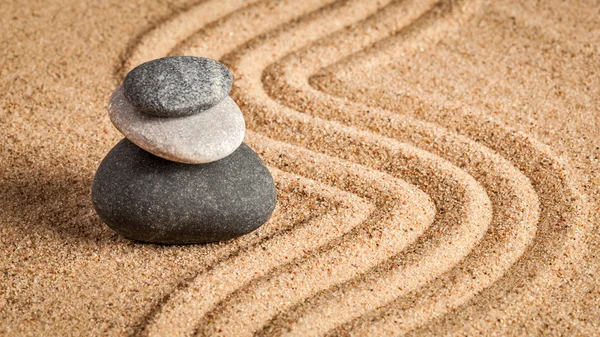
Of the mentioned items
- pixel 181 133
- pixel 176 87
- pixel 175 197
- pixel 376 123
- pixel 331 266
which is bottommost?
pixel 331 266

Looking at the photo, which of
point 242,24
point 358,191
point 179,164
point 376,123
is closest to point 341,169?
point 358,191

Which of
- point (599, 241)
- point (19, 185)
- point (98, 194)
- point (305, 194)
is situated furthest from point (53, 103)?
point (599, 241)

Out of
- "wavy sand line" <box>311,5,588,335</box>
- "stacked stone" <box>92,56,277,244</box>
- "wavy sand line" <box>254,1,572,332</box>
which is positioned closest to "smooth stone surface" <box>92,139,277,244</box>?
"stacked stone" <box>92,56,277,244</box>

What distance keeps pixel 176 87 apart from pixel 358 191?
2.39 ft

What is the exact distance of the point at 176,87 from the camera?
2039 millimetres

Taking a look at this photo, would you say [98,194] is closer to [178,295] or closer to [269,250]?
[178,295]

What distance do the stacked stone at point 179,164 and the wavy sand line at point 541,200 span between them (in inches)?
20.1

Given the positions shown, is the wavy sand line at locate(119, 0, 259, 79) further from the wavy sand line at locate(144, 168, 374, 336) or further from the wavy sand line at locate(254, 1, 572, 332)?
the wavy sand line at locate(144, 168, 374, 336)

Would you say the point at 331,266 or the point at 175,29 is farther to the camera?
the point at 175,29

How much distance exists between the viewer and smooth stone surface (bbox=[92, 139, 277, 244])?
211 centimetres

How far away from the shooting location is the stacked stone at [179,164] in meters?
2.04

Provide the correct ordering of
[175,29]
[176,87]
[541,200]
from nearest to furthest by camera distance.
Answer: [176,87] < [541,200] < [175,29]

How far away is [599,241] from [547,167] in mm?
361

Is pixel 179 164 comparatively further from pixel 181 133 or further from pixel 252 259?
pixel 252 259
